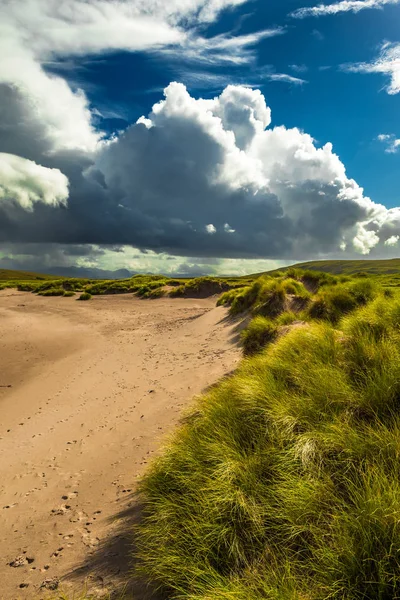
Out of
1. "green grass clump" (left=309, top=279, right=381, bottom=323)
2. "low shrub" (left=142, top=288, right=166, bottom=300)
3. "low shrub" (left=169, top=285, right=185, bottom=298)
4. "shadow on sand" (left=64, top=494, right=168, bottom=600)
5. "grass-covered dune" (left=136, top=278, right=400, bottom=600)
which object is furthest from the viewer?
"low shrub" (left=142, top=288, right=166, bottom=300)

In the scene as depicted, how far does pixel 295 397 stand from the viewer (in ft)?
16.1

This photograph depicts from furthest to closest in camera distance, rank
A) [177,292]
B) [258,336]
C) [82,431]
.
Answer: [177,292]
[258,336]
[82,431]

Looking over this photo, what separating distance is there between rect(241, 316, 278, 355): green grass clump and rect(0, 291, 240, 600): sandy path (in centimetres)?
76

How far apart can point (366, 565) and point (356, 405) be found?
227 cm

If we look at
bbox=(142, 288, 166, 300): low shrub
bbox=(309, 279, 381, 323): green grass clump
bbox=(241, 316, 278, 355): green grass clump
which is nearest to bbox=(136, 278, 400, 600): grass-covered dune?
bbox=(241, 316, 278, 355): green grass clump

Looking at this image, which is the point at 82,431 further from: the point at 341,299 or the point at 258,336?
the point at 341,299

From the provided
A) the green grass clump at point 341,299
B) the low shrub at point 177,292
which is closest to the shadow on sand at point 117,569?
the green grass clump at point 341,299

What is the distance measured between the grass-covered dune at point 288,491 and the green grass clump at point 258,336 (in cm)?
537

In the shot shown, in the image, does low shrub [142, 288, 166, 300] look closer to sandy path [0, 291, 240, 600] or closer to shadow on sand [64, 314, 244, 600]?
sandy path [0, 291, 240, 600]

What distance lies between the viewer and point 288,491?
3.29m

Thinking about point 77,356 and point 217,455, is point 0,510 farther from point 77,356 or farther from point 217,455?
point 77,356

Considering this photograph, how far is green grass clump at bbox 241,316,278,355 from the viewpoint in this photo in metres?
11.3

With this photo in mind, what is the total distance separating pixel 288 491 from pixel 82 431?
6559 millimetres

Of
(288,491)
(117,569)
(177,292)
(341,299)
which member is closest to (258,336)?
(341,299)
